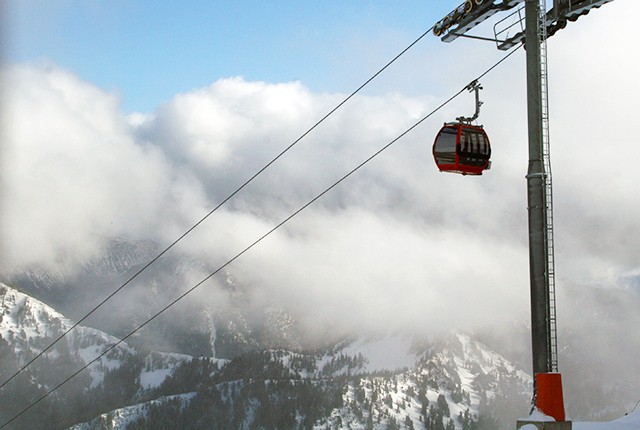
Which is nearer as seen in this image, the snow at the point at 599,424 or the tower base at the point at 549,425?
the tower base at the point at 549,425

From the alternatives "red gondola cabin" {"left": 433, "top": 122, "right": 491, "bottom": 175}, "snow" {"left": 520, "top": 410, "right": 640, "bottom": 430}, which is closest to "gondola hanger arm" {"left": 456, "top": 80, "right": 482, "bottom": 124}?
"red gondola cabin" {"left": 433, "top": 122, "right": 491, "bottom": 175}

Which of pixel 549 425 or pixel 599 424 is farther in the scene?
pixel 599 424

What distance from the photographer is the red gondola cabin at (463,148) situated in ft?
63.5

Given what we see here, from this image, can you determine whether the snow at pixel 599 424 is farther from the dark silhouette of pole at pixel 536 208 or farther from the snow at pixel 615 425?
the dark silhouette of pole at pixel 536 208

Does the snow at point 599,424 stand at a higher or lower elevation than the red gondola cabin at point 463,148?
lower

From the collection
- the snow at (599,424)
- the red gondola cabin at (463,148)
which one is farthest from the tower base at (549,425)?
the red gondola cabin at (463,148)

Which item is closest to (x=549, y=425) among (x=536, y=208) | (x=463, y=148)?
(x=536, y=208)

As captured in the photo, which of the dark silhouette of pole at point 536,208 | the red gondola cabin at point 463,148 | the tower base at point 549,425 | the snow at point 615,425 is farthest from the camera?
the red gondola cabin at point 463,148

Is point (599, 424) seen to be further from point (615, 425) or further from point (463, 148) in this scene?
point (463, 148)

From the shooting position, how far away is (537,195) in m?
16.1

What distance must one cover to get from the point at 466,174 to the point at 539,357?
5.96 metres

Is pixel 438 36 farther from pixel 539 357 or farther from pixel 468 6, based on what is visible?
pixel 539 357

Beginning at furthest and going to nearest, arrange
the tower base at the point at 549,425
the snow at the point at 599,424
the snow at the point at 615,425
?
the snow at the point at 615,425, the snow at the point at 599,424, the tower base at the point at 549,425

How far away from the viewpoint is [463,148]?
63.5ft
